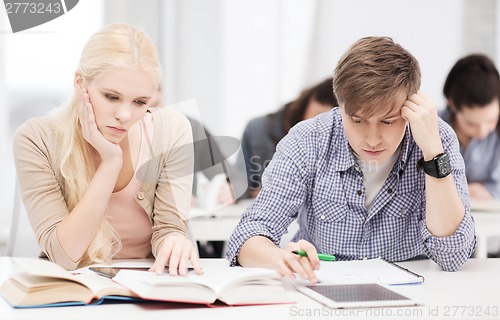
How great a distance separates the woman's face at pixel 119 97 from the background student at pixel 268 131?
6.15 ft

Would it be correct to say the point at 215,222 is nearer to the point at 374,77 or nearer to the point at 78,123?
the point at 78,123

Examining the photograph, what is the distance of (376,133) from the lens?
166 centimetres

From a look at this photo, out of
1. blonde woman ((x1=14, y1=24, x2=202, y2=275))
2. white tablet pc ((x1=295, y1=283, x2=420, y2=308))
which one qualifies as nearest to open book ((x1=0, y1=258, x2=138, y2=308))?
blonde woman ((x1=14, y1=24, x2=202, y2=275))

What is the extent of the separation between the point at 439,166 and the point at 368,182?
0.81 ft

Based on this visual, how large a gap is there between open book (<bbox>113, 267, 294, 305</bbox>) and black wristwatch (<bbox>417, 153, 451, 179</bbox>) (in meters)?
0.49

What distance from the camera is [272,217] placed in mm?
1748

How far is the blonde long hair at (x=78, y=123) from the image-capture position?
173 centimetres

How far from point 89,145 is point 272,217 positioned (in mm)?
495

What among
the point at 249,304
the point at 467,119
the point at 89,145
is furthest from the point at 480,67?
the point at 249,304

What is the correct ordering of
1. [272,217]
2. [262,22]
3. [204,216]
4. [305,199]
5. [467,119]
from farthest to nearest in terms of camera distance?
[262,22] → [467,119] → [204,216] → [305,199] → [272,217]

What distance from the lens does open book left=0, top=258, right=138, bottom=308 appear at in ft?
4.34

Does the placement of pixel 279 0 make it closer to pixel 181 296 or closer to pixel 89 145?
pixel 89 145

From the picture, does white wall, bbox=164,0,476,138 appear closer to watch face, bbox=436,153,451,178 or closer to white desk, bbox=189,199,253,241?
white desk, bbox=189,199,253,241

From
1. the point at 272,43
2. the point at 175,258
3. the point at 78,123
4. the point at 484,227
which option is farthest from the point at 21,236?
the point at 272,43
